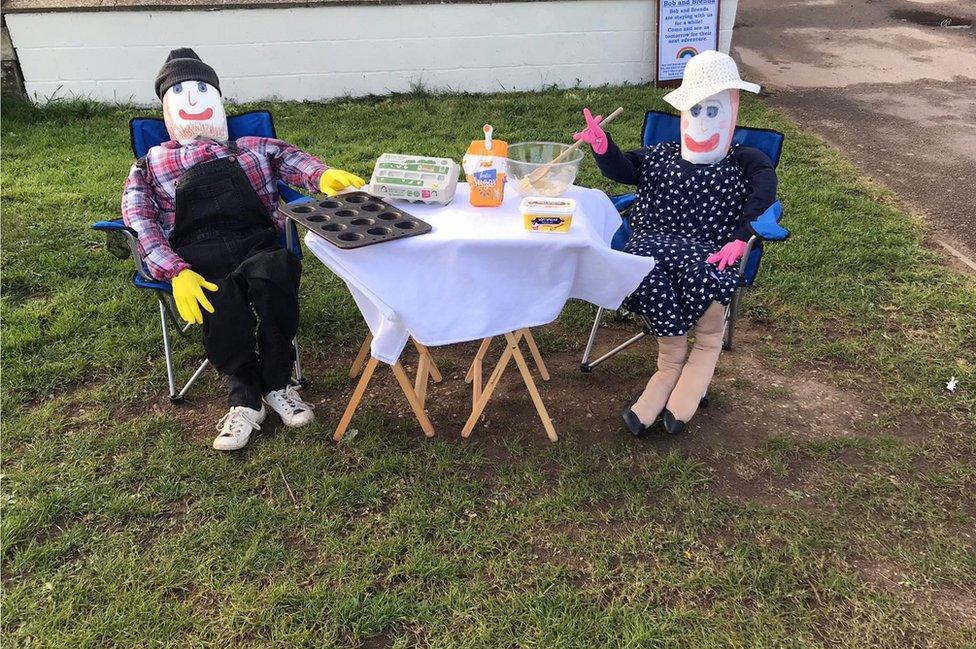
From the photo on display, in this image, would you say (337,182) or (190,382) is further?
(190,382)

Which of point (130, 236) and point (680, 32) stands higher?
point (680, 32)

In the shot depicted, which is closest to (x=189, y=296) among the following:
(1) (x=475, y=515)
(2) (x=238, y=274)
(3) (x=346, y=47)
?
(2) (x=238, y=274)

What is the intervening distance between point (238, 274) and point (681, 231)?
6.03 feet

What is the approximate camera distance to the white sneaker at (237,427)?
2814mm

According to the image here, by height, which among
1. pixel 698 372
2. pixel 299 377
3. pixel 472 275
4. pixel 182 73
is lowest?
pixel 299 377

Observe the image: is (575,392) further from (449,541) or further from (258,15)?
(258,15)

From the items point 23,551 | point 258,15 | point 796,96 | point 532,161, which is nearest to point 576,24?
point 796,96

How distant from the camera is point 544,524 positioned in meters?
2.52

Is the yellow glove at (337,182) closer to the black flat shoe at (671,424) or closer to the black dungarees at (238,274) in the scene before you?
the black dungarees at (238,274)

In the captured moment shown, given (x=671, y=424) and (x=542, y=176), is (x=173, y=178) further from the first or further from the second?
(x=671, y=424)

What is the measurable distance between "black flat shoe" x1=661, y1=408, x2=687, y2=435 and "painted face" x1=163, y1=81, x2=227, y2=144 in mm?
2195

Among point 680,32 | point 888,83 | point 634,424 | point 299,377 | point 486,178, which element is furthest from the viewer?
point 888,83

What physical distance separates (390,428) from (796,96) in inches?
255

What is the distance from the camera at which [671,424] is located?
288 cm
